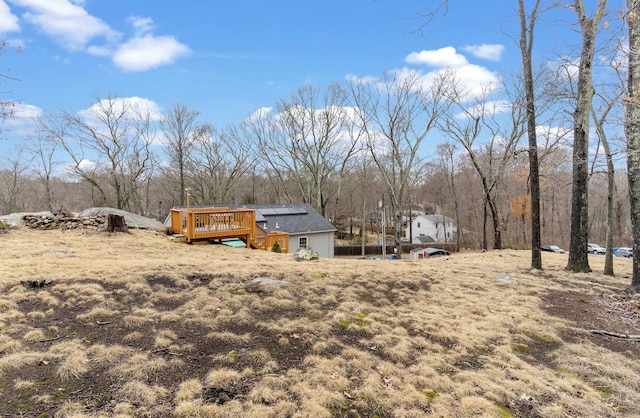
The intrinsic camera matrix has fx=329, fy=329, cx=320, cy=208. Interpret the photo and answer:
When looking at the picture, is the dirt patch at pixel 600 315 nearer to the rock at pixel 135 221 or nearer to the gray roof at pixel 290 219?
the rock at pixel 135 221

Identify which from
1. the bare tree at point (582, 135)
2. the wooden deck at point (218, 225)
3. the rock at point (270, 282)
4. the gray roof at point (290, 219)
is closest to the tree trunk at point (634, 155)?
the bare tree at point (582, 135)

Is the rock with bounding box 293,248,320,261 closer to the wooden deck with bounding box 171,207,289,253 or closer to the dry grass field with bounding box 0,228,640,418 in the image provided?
the dry grass field with bounding box 0,228,640,418

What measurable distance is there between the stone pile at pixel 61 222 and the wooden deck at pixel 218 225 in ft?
9.28

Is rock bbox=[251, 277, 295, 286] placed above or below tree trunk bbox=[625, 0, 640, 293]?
below

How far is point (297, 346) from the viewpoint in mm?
3662

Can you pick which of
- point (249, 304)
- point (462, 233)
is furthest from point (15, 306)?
point (462, 233)

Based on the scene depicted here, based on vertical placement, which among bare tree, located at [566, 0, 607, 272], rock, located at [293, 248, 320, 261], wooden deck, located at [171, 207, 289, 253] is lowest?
rock, located at [293, 248, 320, 261]

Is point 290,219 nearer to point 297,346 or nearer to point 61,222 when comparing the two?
point 61,222

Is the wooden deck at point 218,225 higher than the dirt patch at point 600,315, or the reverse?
the wooden deck at point 218,225

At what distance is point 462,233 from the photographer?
37906 mm

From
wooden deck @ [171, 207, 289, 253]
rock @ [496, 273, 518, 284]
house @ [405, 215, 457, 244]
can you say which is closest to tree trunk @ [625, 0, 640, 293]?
rock @ [496, 273, 518, 284]

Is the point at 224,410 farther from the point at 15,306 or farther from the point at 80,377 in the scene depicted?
the point at 15,306

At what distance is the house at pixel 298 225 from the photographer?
1923cm

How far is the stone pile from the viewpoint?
1188 cm
